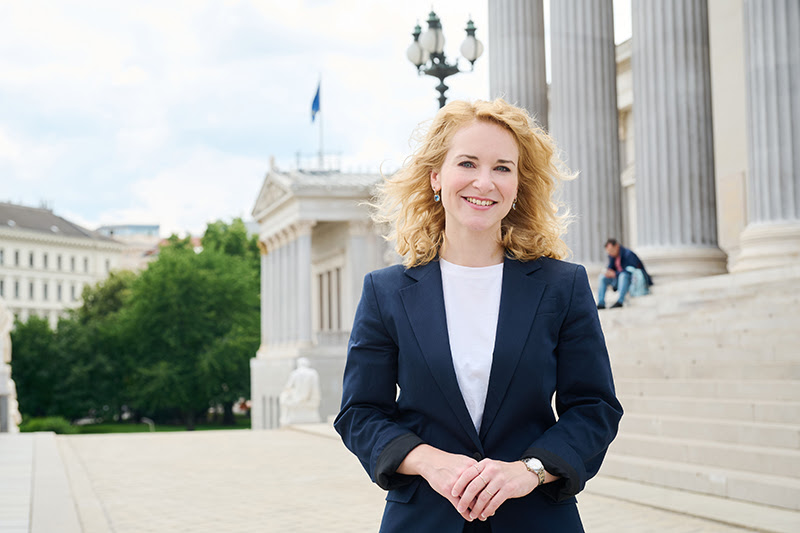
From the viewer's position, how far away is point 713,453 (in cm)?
1048

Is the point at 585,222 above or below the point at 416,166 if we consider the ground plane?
above

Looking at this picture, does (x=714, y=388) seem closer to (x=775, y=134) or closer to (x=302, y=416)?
(x=775, y=134)

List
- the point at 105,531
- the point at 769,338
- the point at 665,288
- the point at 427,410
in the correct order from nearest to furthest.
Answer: the point at 427,410 < the point at 105,531 < the point at 769,338 < the point at 665,288

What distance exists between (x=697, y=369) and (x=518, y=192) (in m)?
10.9

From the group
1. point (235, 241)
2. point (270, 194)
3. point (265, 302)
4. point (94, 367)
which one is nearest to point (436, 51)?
point (270, 194)

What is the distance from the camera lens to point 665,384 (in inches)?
516

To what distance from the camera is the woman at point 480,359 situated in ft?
8.96

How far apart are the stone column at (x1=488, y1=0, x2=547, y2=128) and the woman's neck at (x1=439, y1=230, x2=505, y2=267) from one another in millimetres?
18178

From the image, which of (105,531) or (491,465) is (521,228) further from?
(105,531)

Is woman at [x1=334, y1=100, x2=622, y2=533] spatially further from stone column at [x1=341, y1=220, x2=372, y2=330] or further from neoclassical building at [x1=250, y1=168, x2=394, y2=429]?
stone column at [x1=341, y1=220, x2=372, y2=330]

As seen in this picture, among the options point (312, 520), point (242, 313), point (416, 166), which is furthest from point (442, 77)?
point (242, 313)

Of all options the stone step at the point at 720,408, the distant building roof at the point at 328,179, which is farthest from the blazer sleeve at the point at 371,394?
the distant building roof at the point at 328,179

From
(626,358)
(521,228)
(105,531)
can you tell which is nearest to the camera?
(521,228)

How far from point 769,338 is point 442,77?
7308 millimetres
